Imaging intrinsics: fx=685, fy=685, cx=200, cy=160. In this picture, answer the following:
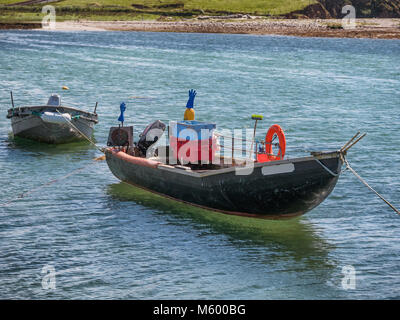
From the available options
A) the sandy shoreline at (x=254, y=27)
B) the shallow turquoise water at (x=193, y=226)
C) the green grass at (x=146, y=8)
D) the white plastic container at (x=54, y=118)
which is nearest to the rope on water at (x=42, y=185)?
the shallow turquoise water at (x=193, y=226)

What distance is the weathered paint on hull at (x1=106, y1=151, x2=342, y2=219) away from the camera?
1908 centimetres

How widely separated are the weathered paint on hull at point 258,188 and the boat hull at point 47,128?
10054 mm

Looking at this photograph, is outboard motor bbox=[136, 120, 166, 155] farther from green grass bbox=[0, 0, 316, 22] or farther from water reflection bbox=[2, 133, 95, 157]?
green grass bbox=[0, 0, 316, 22]

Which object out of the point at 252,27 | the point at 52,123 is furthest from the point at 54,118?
the point at 252,27

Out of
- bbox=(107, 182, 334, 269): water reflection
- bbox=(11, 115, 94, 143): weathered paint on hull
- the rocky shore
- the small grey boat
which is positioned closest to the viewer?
bbox=(107, 182, 334, 269): water reflection

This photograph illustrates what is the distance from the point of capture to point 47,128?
31656 millimetres

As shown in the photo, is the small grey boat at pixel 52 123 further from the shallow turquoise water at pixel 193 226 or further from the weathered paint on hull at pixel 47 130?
the shallow turquoise water at pixel 193 226

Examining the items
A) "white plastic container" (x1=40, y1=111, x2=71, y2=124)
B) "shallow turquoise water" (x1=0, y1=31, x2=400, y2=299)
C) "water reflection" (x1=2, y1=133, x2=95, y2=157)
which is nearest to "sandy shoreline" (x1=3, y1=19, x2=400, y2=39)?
"shallow turquoise water" (x1=0, y1=31, x2=400, y2=299)

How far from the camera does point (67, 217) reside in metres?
21.6

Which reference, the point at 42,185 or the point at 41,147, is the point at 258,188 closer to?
the point at 42,185

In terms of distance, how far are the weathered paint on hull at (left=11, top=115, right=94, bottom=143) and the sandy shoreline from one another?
10631 cm

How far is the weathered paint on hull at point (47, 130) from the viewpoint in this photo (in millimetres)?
31688

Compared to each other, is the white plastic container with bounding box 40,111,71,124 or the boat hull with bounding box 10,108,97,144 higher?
the white plastic container with bounding box 40,111,71,124
